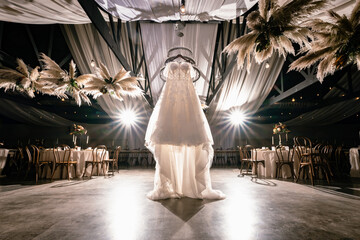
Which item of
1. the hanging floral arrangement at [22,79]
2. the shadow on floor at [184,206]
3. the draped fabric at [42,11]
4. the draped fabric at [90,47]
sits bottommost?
the shadow on floor at [184,206]

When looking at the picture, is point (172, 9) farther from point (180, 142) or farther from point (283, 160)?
point (283, 160)

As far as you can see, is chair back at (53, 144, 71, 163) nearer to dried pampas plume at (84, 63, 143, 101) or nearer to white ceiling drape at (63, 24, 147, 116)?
dried pampas plume at (84, 63, 143, 101)

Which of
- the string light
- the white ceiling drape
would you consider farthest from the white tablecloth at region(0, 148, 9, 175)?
the string light

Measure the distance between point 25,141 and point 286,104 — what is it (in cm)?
1752

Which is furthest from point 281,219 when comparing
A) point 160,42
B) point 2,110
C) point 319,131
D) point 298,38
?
point 319,131

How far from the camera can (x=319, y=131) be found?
13.2m

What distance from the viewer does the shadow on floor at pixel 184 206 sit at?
1942 mm

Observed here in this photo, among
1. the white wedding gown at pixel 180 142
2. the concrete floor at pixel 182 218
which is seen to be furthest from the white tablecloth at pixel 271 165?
the white wedding gown at pixel 180 142

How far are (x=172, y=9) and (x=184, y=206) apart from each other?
9.98ft

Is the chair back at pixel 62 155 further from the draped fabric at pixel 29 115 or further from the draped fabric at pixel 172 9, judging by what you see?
the draped fabric at pixel 29 115

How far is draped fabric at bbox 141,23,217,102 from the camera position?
14.8 ft

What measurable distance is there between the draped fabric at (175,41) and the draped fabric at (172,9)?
1.29 meters

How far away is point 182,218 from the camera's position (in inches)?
71.9

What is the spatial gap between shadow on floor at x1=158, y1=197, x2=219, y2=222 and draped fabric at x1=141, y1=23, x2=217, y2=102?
3.93m
